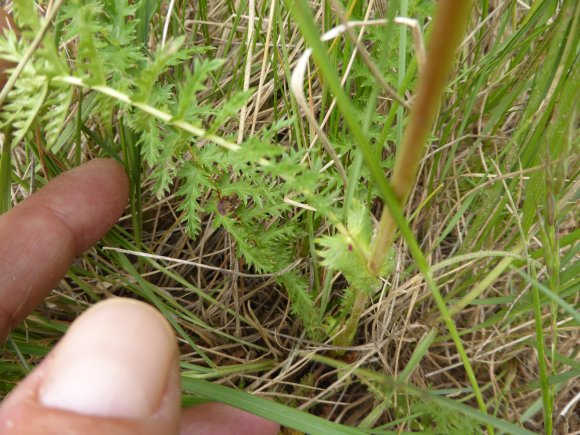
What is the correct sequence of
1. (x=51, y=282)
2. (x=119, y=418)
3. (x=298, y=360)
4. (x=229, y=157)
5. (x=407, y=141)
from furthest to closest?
(x=298, y=360) → (x=51, y=282) → (x=229, y=157) → (x=119, y=418) → (x=407, y=141)

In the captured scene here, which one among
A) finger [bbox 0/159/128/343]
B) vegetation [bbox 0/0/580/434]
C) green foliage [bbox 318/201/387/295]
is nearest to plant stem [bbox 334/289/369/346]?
vegetation [bbox 0/0/580/434]

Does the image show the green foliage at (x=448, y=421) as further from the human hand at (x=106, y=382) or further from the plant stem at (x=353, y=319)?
the human hand at (x=106, y=382)

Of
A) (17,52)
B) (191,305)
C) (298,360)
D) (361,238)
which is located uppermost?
(17,52)

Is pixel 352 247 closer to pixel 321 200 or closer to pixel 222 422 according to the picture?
pixel 321 200

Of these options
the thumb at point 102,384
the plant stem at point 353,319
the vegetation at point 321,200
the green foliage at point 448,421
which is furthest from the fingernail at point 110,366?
the green foliage at point 448,421

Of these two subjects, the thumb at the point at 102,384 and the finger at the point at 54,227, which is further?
the finger at the point at 54,227

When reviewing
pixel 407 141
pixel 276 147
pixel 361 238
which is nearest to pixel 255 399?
pixel 361 238

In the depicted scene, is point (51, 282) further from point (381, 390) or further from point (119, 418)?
point (381, 390)
